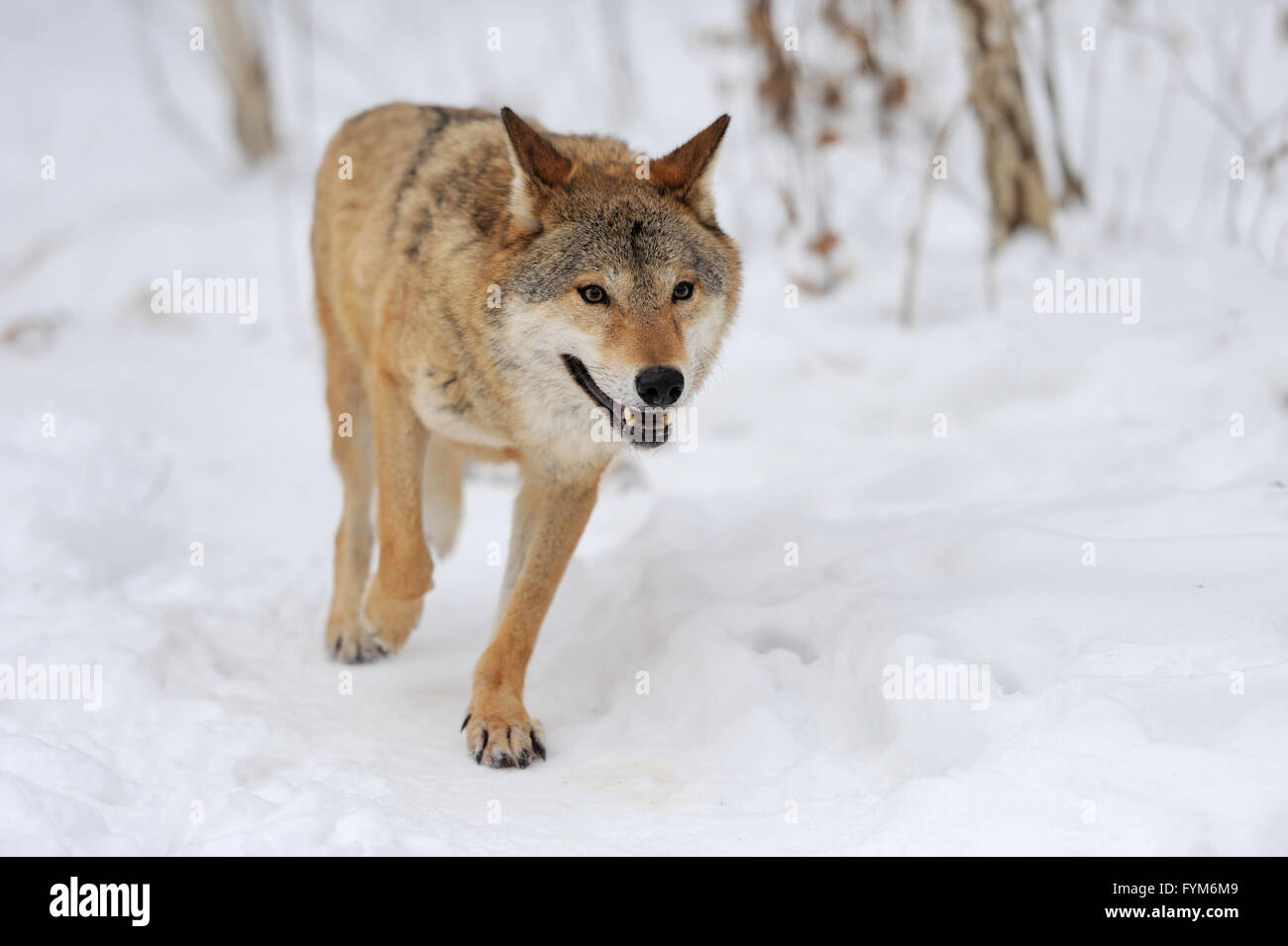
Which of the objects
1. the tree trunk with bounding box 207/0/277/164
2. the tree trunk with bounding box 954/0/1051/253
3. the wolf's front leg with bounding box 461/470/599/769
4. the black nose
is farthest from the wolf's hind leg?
the tree trunk with bounding box 207/0/277/164

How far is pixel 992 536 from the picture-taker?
4477 mm

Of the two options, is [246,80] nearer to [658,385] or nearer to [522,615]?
[522,615]

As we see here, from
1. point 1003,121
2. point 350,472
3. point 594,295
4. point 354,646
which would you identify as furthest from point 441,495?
point 1003,121

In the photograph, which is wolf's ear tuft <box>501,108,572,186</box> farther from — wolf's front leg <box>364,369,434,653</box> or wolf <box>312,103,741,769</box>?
wolf's front leg <box>364,369,434,653</box>

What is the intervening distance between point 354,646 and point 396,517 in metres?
0.82

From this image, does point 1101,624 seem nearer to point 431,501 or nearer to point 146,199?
point 431,501

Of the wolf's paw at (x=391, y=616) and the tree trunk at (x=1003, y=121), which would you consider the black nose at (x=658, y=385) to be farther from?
the tree trunk at (x=1003, y=121)

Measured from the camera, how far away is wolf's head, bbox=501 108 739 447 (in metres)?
3.65

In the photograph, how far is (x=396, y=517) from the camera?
439cm

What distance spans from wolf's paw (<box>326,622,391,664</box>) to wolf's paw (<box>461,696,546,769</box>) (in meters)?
1.03

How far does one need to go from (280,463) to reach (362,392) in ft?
7.75

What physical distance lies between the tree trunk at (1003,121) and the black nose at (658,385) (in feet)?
16.6

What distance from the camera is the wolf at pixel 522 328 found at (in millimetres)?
3799
